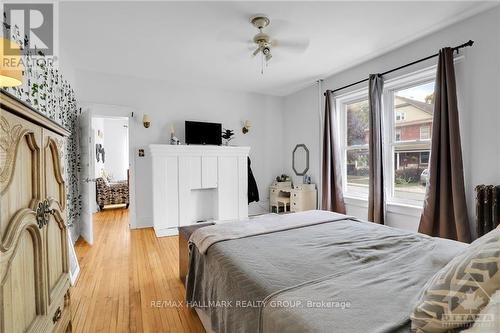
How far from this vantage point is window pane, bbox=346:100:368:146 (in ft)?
12.5

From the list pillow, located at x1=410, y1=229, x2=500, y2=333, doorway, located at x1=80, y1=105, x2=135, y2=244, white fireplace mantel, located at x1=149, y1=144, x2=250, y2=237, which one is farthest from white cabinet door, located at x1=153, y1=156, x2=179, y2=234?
pillow, located at x1=410, y1=229, x2=500, y2=333

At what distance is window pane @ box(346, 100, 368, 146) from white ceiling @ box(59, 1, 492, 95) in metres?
0.65

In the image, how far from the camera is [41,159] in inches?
36.5

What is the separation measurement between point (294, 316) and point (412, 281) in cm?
58

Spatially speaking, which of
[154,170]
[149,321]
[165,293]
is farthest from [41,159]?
[154,170]

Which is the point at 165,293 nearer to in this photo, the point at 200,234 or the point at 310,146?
the point at 200,234

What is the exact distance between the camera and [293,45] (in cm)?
308

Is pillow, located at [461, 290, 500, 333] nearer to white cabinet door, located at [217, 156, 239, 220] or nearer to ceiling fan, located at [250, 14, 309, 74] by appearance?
ceiling fan, located at [250, 14, 309, 74]

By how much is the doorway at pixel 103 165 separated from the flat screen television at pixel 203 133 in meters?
1.00

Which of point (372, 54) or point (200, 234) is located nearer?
point (200, 234)

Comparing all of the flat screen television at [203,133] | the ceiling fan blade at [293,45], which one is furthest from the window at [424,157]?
the flat screen television at [203,133]

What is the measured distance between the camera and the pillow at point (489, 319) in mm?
612

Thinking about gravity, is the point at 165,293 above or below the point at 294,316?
below

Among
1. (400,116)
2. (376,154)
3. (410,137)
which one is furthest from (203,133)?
(410,137)
